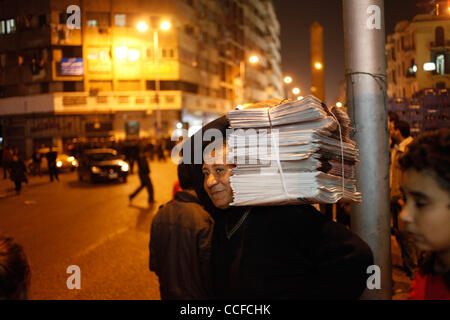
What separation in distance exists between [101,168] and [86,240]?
1196 cm

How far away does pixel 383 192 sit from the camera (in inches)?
96.1

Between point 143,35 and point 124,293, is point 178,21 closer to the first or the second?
point 143,35

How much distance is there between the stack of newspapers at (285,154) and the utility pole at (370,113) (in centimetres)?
54

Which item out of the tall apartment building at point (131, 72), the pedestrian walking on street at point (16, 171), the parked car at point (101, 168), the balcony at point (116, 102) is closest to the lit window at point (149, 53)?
the tall apartment building at point (131, 72)

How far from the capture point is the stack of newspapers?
1773 millimetres

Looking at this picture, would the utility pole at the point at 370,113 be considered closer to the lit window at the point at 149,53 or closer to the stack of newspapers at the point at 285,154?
the stack of newspapers at the point at 285,154

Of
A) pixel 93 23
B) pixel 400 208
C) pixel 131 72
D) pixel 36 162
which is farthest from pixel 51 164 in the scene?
pixel 131 72

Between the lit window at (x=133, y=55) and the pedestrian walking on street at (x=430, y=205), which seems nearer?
the pedestrian walking on street at (x=430, y=205)

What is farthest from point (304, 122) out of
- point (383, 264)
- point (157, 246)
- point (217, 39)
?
point (217, 39)

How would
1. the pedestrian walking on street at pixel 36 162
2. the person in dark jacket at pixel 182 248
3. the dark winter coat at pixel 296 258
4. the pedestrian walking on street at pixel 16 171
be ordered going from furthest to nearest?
the pedestrian walking on street at pixel 36 162 → the pedestrian walking on street at pixel 16 171 → the person in dark jacket at pixel 182 248 → the dark winter coat at pixel 296 258

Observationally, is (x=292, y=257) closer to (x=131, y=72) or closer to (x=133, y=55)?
(x=131, y=72)

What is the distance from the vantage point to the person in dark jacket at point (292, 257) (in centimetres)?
170

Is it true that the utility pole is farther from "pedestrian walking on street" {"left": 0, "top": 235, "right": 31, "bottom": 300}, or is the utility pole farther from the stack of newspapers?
"pedestrian walking on street" {"left": 0, "top": 235, "right": 31, "bottom": 300}

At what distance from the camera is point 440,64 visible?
10.6 feet
